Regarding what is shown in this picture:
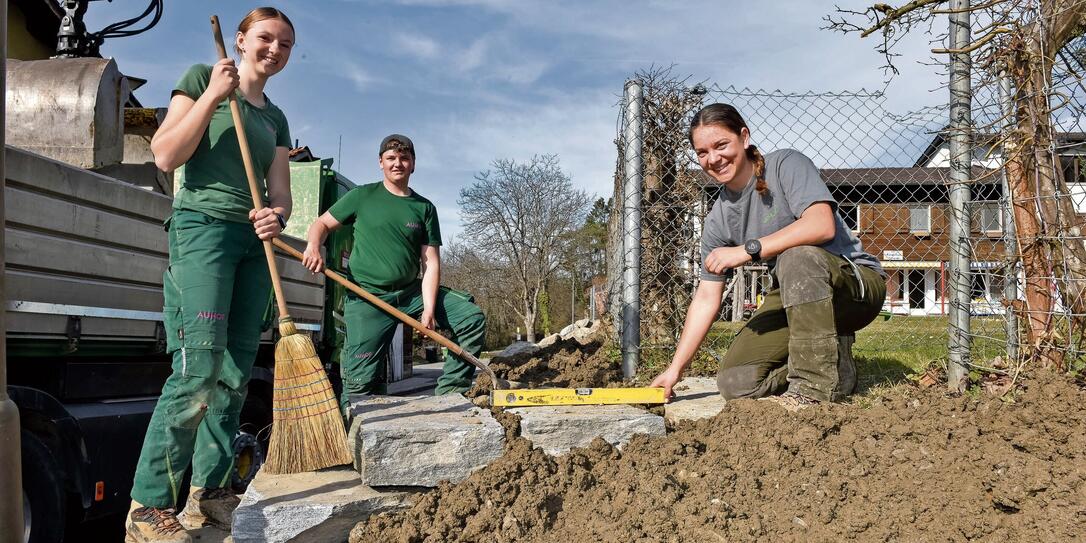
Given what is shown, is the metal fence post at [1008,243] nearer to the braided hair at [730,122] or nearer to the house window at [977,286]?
the house window at [977,286]

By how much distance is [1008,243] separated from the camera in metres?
3.29

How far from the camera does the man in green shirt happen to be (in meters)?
3.89

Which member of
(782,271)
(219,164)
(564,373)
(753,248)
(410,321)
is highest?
(219,164)

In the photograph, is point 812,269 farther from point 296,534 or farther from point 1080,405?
point 296,534

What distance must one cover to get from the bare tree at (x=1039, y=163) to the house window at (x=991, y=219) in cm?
10

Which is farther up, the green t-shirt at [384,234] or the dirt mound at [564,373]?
the green t-shirt at [384,234]

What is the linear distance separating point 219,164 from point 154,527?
1.32 meters

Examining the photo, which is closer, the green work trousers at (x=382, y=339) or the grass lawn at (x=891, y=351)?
the grass lawn at (x=891, y=351)

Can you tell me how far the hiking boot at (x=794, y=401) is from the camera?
2775 mm

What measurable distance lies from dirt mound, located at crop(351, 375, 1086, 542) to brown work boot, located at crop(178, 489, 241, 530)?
0.63 meters

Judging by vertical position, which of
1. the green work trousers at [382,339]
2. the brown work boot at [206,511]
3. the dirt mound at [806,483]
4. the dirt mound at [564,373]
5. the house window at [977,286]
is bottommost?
the brown work boot at [206,511]

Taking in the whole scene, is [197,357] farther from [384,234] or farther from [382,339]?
[384,234]

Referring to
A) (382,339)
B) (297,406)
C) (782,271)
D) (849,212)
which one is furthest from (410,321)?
(849,212)

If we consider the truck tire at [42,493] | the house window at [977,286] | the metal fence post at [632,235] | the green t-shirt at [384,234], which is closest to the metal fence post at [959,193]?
the house window at [977,286]
